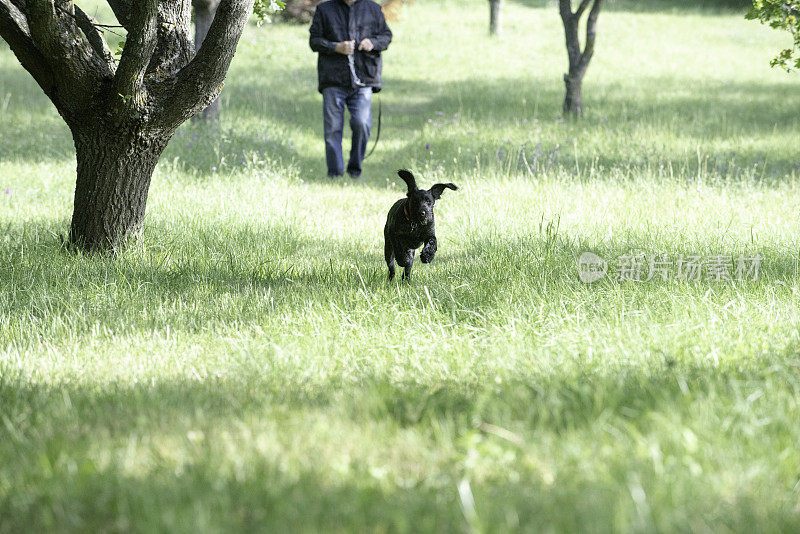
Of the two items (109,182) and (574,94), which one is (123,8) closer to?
(109,182)

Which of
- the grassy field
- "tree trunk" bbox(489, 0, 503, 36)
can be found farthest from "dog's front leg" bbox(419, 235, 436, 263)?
"tree trunk" bbox(489, 0, 503, 36)

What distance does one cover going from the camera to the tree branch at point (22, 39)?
4840 mm

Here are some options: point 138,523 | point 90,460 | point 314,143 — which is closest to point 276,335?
point 90,460

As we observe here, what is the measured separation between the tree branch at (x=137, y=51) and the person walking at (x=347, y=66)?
4658 mm

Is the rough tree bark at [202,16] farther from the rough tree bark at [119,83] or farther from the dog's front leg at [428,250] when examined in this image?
the dog's front leg at [428,250]

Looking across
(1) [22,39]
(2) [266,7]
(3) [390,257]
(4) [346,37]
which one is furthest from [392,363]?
(4) [346,37]

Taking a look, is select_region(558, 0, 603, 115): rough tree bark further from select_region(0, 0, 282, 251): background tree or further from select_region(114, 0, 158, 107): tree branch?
select_region(114, 0, 158, 107): tree branch

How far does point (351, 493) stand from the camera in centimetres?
236

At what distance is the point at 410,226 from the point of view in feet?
16.3

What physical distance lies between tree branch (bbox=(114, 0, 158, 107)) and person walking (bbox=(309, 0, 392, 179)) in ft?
15.3

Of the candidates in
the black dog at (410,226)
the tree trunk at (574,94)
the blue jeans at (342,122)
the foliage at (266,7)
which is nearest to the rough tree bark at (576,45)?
the tree trunk at (574,94)

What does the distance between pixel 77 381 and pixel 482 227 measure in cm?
400

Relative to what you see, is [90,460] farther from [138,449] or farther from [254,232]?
[254,232]

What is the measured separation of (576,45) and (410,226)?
10.4m
